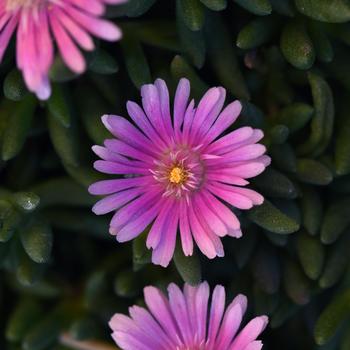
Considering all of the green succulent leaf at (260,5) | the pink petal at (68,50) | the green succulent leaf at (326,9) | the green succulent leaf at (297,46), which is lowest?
the pink petal at (68,50)

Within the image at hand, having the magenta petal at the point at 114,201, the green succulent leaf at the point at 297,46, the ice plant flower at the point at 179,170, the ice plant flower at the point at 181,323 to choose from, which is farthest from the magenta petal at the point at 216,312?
the green succulent leaf at the point at 297,46

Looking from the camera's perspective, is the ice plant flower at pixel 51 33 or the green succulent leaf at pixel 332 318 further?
the green succulent leaf at pixel 332 318

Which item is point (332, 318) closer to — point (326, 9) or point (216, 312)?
point (216, 312)

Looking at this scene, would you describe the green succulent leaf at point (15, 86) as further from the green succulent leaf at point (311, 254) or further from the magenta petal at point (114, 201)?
the green succulent leaf at point (311, 254)

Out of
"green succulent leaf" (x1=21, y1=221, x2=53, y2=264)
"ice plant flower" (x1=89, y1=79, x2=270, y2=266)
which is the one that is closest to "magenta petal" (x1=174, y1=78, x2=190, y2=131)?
"ice plant flower" (x1=89, y1=79, x2=270, y2=266)

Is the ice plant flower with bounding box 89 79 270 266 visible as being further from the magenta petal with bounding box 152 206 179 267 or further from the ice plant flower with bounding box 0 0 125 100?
the ice plant flower with bounding box 0 0 125 100

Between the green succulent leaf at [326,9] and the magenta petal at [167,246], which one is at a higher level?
the green succulent leaf at [326,9]

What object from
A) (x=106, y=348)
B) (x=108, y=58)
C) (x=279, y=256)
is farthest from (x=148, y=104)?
(x=106, y=348)
